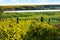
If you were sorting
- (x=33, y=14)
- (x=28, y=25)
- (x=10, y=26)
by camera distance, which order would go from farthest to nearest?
(x=33, y=14) < (x=28, y=25) < (x=10, y=26)

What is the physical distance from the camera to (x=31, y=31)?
8.95 metres

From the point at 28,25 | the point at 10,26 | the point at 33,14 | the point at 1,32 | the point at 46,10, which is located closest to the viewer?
the point at 1,32

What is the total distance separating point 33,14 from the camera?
19.5m

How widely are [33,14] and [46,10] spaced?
1.71 m

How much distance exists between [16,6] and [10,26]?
41.7 ft

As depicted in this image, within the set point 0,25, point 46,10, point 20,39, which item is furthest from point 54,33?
point 46,10

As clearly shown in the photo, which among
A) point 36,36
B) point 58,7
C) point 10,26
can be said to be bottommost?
point 58,7

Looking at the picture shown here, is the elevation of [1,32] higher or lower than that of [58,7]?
higher

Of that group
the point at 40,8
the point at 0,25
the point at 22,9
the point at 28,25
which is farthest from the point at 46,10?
the point at 0,25

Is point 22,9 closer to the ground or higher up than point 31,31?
closer to the ground

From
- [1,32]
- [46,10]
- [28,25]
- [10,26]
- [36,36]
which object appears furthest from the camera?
[46,10]

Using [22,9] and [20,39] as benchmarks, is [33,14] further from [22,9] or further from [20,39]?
[20,39]

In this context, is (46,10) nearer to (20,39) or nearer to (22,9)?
(22,9)

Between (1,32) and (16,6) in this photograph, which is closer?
(1,32)
